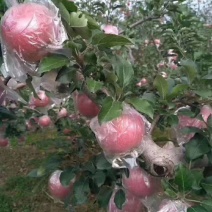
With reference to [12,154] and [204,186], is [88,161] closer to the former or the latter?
[204,186]

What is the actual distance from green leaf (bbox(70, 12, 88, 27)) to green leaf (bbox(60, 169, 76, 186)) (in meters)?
0.63

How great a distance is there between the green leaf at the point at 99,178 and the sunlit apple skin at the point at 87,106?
0.97ft

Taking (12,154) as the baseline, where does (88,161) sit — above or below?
above

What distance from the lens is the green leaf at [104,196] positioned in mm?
1348

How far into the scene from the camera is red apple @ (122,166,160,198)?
3.38ft

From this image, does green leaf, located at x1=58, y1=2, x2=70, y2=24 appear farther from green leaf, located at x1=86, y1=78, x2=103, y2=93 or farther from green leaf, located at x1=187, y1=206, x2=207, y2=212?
green leaf, located at x1=187, y1=206, x2=207, y2=212

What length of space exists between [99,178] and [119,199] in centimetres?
11

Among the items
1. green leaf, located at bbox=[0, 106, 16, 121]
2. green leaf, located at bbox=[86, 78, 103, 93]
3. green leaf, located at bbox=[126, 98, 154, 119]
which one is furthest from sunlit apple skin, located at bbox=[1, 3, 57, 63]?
green leaf, located at bbox=[0, 106, 16, 121]

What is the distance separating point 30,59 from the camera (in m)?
0.78

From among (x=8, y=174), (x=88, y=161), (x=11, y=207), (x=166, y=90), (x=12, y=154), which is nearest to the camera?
(x=166, y=90)

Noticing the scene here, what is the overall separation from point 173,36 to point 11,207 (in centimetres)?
230

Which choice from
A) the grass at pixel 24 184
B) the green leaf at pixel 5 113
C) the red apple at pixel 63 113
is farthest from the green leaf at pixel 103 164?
the red apple at pixel 63 113

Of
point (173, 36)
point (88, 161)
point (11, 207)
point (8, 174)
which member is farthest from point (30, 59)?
point (8, 174)

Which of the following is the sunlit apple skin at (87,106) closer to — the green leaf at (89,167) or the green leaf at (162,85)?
the green leaf at (162,85)
